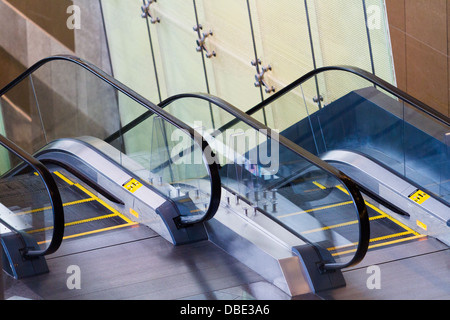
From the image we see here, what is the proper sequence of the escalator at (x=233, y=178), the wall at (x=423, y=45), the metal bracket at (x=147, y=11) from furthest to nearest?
the metal bracket at (x=147, y=11), the wall at (x=423, y=45), the escalator at (x=233, y=178)

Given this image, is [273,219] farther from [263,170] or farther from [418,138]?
[418,138]

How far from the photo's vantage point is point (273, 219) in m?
5.48

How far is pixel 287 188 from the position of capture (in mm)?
5324

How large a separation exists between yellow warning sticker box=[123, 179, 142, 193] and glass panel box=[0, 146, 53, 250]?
1.04 meters

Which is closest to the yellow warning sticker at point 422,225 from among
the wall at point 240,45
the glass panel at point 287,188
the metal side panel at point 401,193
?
the metal side panel at point 401,193

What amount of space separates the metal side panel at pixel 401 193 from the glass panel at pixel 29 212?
3.13m

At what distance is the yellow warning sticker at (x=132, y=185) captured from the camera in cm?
590

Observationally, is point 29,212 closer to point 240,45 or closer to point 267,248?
point 267,248

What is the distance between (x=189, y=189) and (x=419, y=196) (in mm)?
2133

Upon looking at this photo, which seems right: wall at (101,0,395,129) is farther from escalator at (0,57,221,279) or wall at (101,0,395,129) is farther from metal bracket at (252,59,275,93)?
escalator at (0,57,221,279)

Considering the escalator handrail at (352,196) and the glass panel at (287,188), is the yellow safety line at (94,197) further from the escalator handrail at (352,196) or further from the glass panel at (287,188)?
the escalator handrail at (352,196)

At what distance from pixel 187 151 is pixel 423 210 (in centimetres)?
220
